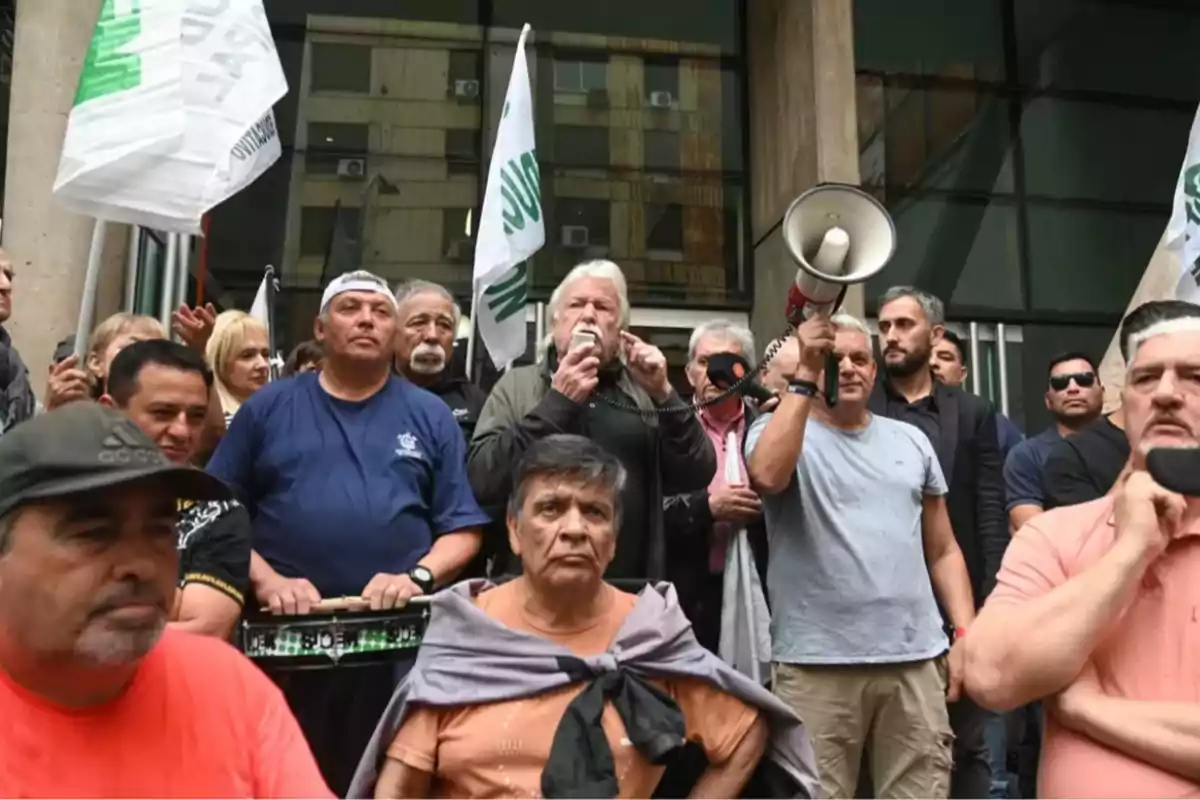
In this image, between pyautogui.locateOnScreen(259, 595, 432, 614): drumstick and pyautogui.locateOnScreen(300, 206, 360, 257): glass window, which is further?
pyautogui.locateOnScreen(300, 206, 360, 257): glass window

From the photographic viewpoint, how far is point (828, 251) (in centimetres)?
365

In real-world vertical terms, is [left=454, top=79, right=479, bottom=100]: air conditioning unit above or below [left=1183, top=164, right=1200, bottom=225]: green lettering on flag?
above

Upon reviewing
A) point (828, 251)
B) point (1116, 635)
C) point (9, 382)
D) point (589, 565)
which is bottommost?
point (1116, 635)

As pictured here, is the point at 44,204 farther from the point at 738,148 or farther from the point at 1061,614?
the point at 1061,614

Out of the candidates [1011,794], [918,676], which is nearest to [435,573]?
[918,676]

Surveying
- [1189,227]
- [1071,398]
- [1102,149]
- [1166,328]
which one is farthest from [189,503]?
[1102,149]

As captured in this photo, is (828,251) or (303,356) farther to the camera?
(303,356)

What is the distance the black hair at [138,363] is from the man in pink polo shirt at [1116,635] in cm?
212

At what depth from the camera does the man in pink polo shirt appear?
2.06m

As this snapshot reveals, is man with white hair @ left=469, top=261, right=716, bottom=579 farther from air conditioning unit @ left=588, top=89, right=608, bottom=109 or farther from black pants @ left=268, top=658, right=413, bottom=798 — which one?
air conditioning unit @ left=588, top=89, right=608, bottom=109

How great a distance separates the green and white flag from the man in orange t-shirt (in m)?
2.42

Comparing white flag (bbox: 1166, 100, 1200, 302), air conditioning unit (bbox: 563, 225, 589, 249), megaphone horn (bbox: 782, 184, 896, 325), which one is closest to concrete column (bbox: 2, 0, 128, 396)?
air conditioning unit (bbox: 563, 225, 589, 249)

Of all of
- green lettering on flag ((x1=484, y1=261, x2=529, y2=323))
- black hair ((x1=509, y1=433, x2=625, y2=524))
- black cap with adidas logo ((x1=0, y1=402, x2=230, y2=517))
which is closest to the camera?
black cap with adidas logo ((x1=0, y1=402, x2=230, y2=517))

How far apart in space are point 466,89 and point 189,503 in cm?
700
